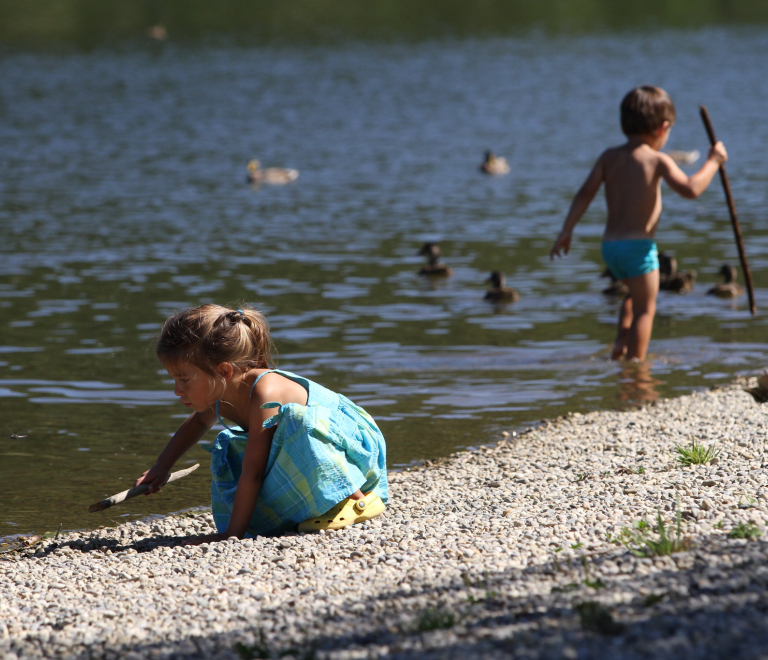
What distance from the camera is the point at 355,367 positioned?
33.8ft

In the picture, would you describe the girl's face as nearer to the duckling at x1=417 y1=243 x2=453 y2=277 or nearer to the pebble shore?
the pebble shore

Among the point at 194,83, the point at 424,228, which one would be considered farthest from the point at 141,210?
the point at 194,83

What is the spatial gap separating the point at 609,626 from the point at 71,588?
8.72 ft

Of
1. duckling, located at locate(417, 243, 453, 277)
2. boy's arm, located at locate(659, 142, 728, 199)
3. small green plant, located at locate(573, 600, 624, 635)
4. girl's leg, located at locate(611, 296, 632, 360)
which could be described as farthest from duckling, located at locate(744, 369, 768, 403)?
duckling, located at locate(417, 243, 453, 277)

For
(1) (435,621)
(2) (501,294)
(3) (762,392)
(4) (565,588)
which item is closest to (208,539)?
(1) (435,621)

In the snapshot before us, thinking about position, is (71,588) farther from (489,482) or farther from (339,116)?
(339,116)

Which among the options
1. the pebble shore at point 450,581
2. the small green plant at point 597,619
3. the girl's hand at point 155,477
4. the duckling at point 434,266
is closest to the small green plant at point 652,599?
the pebble shore at point 450,581

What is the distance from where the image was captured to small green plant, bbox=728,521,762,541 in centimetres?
427

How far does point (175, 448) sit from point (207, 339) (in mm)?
740

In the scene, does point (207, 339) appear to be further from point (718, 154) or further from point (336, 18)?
point (336, 18)

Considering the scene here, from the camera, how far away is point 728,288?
517 inches

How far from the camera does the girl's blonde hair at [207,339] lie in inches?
206

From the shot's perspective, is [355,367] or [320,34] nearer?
[355,367]

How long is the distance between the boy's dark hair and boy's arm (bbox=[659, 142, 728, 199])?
0.98 ft
